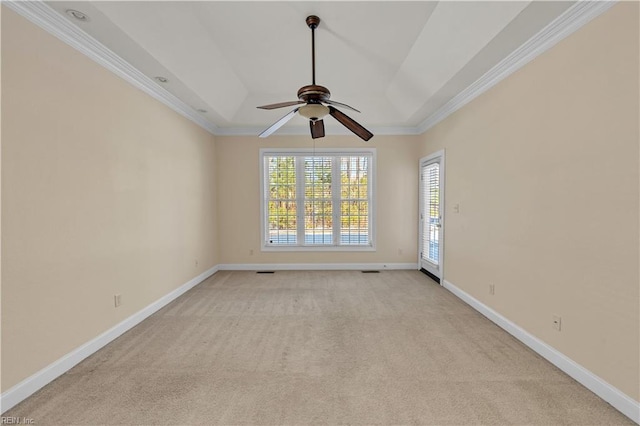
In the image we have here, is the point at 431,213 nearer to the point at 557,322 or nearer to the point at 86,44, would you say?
the point at 557,322

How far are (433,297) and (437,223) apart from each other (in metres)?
1.27

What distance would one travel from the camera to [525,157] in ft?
8.70

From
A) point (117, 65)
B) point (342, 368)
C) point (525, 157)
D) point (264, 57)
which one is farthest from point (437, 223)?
point (117, 65)

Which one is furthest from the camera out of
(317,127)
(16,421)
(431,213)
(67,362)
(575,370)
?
(431,213)

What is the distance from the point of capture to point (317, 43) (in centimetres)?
319

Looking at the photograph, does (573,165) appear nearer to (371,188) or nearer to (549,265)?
(549,265)

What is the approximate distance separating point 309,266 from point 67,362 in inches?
148

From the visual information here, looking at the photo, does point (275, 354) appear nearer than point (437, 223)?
Yes

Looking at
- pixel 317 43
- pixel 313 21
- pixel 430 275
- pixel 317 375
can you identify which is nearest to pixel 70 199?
pixel 317 375

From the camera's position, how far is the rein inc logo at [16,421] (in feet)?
5.57

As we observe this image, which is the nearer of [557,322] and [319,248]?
[557,322]

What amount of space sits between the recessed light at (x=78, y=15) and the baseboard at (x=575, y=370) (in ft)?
14.7

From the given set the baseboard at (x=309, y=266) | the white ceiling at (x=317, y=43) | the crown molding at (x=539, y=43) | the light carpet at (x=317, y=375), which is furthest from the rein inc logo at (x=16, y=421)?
the crown molding at (x=539, y=43)

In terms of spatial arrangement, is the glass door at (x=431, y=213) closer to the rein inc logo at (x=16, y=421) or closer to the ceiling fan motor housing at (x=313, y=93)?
the ceiling fan motor housing at (x=313, y=93)
